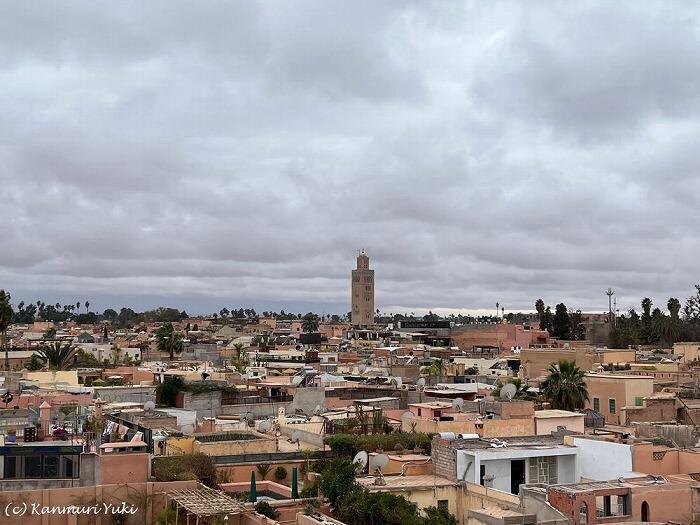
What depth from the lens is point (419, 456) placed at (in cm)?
2831

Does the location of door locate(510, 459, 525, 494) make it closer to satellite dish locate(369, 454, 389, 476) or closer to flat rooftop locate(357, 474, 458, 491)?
flat rooftop locate(357, 474, 458, 491)

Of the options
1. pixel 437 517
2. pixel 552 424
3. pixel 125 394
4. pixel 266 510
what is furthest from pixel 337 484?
pixel 125 394

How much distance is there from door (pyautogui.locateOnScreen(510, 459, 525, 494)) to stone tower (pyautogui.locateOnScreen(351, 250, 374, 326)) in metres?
133

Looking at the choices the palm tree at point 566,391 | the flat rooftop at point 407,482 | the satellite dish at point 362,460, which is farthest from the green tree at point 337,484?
the palm tree at point 566,391

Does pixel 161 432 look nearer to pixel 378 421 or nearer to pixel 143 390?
pixel 378 421

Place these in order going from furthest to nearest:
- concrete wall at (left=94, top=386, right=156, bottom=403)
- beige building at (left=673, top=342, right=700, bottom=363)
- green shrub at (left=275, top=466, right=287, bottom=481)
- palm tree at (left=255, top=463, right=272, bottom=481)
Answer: beige building at (left=673, top=342, right=700, bottom=363), concrete wall at (left=94, top=386, right=156, bottom=403), green shrub at (left=275, top=466, right=287, bottom=481), palm tree at (left=255, top=463, right=272, bottom=481)

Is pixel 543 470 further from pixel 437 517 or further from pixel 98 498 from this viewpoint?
pixel 98 498

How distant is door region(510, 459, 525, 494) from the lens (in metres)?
26.2

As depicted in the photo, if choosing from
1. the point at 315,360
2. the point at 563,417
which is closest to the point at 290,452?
the point at 563,417

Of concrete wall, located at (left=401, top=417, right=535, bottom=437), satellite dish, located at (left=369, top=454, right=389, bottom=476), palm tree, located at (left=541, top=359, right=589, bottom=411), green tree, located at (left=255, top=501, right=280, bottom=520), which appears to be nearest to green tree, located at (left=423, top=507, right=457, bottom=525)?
satellite dish, located at (left=369, top=454, right=389, bottom=476)

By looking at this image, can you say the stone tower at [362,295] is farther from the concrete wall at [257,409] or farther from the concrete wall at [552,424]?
the concrete wall at [552,424]

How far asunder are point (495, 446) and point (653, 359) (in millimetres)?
45341

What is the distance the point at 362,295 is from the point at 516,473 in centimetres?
13337

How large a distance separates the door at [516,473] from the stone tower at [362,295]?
13280cm
